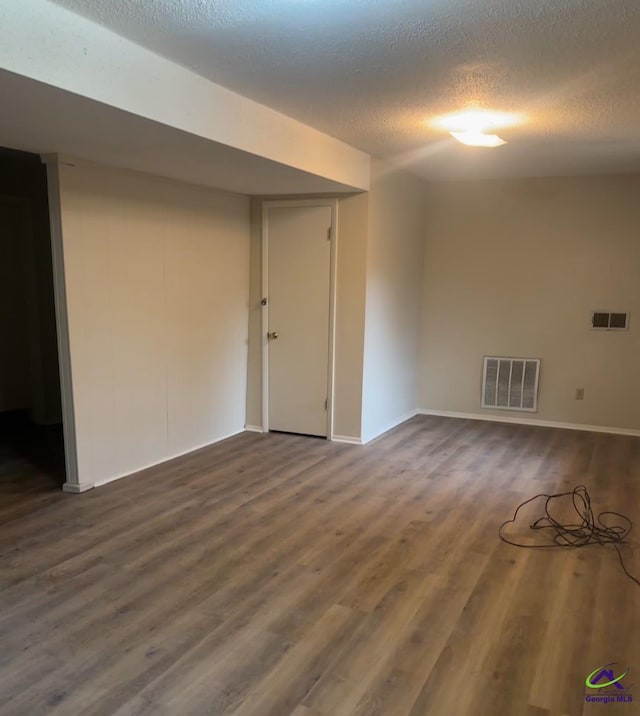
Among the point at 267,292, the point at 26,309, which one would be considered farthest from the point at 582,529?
the point at 26,309

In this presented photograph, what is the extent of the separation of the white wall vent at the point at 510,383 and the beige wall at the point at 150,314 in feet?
8.11

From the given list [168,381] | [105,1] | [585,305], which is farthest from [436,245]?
[105,1]

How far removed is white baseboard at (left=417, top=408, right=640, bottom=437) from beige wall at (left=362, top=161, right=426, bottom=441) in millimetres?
316

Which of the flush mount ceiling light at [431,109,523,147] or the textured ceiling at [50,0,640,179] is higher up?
the textured ceiling at [50,0,640,179]

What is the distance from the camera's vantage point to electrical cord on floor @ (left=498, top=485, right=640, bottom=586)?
10.3 ft

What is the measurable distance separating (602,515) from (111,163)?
373 cm

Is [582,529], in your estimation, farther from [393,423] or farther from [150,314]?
[150,314]

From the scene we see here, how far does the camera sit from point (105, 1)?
203cm

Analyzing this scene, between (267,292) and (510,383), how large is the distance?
8.52 ft

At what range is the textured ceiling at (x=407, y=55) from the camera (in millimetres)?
2059

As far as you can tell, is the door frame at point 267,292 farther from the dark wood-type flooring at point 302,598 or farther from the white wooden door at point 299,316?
the dark wood-type flooring at point 302,598

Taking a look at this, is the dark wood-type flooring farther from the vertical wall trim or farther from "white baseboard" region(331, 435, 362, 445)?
"white baseboard" region(331, 435, 362, 445)

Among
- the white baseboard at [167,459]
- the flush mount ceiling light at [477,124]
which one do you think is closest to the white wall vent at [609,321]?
the flush mount ceiling light at [477,124]

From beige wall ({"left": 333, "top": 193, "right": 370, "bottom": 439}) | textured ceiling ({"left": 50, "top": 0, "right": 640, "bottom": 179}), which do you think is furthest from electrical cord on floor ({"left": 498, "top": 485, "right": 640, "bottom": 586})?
textured ceiling ({"left": 50, "top": 0, "right": 640, "bottom": 179})
